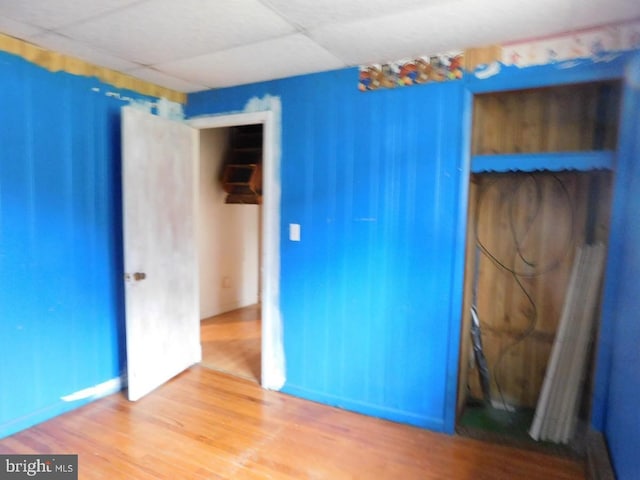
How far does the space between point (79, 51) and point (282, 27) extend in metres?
1.32

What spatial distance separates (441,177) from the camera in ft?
7.39

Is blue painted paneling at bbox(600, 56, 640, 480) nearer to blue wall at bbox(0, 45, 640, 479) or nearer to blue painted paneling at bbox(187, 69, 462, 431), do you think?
blue wall at bbox(0, 45, 640, 479)

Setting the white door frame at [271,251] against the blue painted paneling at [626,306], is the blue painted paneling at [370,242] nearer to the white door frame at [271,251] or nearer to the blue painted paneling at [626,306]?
the white door frame at [271,251]

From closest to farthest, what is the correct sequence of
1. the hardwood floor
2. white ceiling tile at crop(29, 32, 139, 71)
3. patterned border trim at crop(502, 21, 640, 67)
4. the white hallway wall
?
patterned border trim at crop(502, 21, 640, 67)
white ceiling tile at crop(29, 32, 139, 71)
the hardwood floor
the white hallway wall

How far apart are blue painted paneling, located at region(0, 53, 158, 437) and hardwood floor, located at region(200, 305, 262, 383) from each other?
83 centimetres

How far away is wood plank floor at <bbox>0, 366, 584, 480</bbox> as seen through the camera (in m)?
1.97

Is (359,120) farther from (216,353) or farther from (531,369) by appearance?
(216,353)

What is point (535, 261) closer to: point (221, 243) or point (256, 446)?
point (256, 446)

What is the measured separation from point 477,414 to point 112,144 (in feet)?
10.1

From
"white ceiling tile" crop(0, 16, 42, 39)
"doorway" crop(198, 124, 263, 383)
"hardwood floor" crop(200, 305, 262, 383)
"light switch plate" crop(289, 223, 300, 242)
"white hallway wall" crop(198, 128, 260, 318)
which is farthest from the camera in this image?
"white hallway wall" crop(198, 128, 260, 318)

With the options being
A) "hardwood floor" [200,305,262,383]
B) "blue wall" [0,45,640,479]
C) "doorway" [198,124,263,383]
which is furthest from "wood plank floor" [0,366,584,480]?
"doorway" [198,124,263,383]

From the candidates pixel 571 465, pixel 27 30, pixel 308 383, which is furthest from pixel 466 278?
pixel 27 30

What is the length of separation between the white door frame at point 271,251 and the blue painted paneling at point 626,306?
195 cm

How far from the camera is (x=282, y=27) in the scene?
1.92 m
